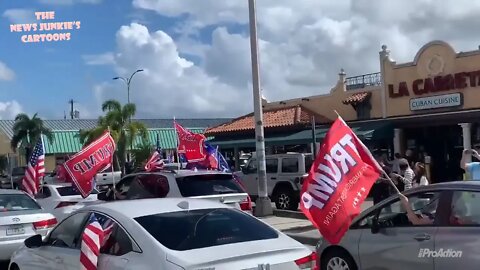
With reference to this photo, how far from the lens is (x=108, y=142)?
15500 mm

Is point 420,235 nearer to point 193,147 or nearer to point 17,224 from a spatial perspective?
point 17,224

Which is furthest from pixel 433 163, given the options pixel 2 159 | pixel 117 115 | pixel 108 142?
pixel 2 159

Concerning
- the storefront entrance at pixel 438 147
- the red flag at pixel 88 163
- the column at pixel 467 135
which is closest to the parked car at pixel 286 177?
the red flag at pixel 88 163

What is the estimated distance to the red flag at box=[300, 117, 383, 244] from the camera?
710 centimetres

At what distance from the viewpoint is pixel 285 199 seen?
1986 cm

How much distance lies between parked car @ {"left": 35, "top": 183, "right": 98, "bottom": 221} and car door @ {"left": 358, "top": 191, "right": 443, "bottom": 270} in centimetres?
816

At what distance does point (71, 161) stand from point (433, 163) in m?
16.3

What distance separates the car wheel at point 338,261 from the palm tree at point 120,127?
115ft

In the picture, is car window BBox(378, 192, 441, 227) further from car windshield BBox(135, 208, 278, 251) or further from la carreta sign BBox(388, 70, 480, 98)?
la carreta sign BBox(388, 70, 480, 98)

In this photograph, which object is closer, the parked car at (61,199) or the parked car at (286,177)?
the parked car at (61,199)

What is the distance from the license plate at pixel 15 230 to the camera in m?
10.4

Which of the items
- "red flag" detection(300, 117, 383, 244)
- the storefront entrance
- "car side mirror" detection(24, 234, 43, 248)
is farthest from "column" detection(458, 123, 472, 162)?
"car side mirror" detection(24, 234, 43, 248)

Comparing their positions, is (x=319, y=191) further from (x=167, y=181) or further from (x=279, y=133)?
(x=279, y=133)

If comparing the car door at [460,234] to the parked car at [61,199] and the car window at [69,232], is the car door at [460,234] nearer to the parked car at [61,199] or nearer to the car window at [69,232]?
the car window at [69,232]
